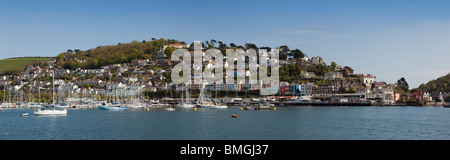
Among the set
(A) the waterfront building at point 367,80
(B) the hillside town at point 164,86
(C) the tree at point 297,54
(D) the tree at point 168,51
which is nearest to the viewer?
(B) the hillside town at point 164,86

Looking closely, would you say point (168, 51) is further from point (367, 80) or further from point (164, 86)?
point (367, 80)

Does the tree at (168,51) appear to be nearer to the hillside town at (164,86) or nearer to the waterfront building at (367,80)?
the hillside town at (164,86)

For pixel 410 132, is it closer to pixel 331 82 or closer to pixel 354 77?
pixel 331 82

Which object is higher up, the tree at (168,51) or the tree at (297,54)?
the tree at (168,51)

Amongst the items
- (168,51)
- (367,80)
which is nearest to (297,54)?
(367,80)

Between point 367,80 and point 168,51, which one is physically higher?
point 168,51

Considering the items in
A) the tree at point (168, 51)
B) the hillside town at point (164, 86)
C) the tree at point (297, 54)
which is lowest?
→ the hillside town at point (164, 86)

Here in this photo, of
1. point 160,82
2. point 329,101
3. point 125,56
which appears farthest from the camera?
point 125,56

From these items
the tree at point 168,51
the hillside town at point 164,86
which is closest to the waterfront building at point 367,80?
the hillside town at point 164,86

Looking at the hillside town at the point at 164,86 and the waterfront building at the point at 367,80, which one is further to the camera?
the waterfront building at the point at 367,80

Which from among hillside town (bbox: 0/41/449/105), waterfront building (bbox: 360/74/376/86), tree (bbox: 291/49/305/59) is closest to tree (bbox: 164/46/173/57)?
hillside town (bbox: 0/41/449/105)
